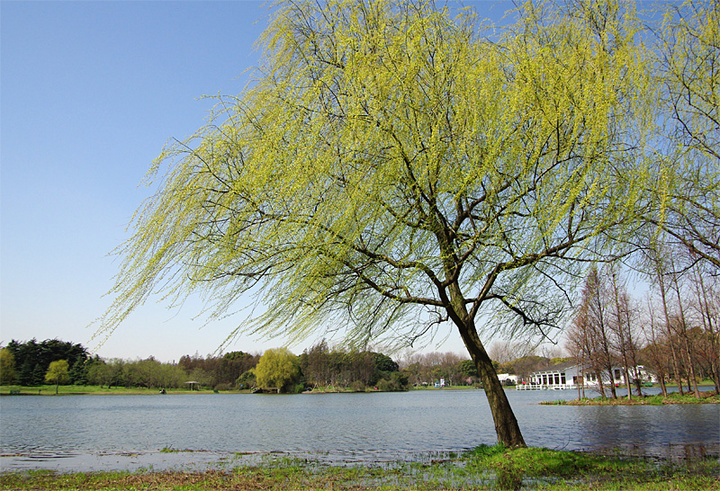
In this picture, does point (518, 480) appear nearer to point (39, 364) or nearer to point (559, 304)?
point (559, 304)

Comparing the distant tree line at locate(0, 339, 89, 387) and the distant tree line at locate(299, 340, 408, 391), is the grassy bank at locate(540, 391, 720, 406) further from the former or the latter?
the distant tree line at locate(0, 339, 89, 387)

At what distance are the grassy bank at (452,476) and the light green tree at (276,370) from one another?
54489mm

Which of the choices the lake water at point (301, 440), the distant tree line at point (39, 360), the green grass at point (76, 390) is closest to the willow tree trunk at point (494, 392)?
the lake water at point (301, 440)

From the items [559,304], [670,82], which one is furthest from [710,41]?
[559,304]

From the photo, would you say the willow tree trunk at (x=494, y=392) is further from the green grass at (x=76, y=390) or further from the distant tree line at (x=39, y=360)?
the green grass at (x=76, y=390)

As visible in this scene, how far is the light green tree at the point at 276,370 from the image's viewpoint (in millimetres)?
60875

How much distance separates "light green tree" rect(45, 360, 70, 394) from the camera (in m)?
56.2

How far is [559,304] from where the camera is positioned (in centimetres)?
764

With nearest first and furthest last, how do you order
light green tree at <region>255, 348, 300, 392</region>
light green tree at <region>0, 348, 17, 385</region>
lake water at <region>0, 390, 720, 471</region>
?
lake water at <region>0, 390, 720, 471</region>, light green tree at <region>0, 348, 17, 385</region>, light green tree at <region>255, 348, 300, 392</region>

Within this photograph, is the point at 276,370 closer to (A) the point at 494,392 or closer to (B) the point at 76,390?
(B) the point at 76,390

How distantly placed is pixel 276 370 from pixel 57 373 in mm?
26237

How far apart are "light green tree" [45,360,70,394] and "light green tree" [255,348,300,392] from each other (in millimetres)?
23406

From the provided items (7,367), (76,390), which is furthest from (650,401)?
(76,390)

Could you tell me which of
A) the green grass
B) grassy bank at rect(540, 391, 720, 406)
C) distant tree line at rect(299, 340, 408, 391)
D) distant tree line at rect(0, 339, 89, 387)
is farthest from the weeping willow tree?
the green grass
